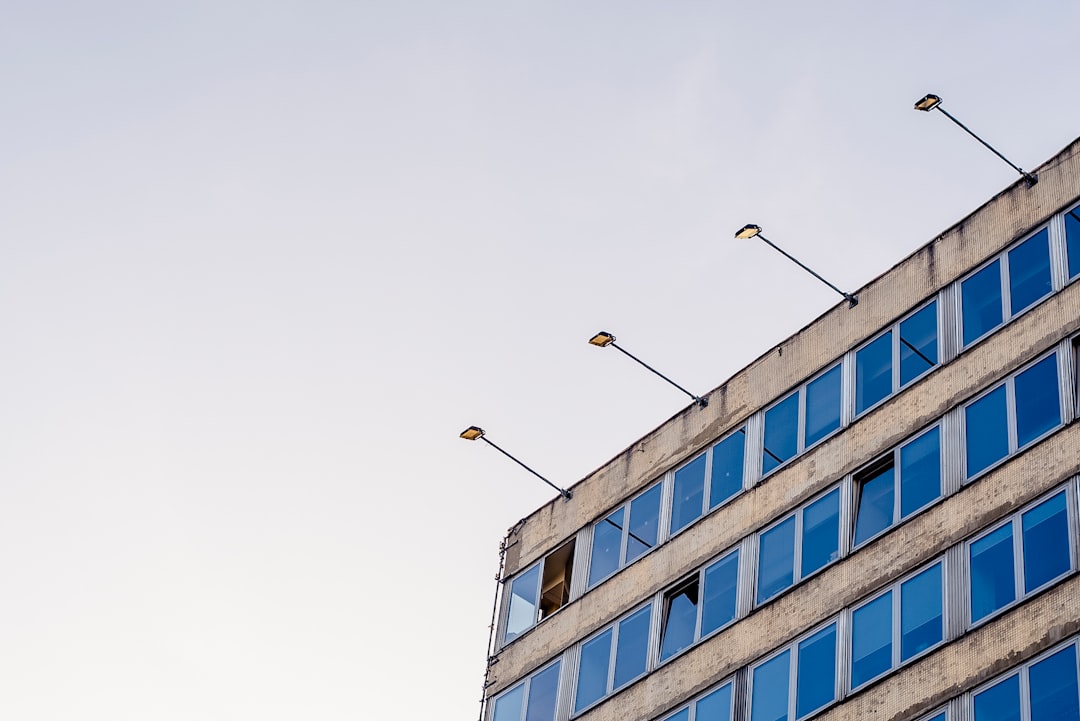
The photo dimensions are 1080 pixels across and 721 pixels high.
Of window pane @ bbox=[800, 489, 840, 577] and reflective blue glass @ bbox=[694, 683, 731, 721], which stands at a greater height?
window pane @ bbox=[800, 489, 840, 577]

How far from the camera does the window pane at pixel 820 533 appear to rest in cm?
3641

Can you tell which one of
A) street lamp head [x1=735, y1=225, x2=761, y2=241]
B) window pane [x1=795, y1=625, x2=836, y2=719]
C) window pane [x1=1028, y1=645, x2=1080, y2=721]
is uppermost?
street lamp head [x1=735, y1=225, x2=761, y2=241]

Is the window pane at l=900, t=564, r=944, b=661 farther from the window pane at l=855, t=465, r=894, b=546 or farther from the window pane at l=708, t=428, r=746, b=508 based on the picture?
the window pane at l=708, t=428, r=746, b=508

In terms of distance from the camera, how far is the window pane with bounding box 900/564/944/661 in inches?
1291

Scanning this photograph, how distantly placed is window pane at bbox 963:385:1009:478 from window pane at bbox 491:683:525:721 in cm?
1253

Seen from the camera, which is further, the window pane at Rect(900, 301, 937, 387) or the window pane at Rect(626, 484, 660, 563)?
the window pane at Rect(626, 484, 660, 563)

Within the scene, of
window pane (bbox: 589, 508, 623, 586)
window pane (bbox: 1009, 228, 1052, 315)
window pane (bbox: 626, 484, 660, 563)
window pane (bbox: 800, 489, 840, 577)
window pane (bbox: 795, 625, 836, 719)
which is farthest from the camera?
window pane (bbox: 589, 508, 623, 586)

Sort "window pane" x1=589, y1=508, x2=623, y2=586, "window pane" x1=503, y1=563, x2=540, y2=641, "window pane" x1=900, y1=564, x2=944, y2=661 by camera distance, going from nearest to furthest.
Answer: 1. "window pane" x1=900, y1=564, x2=944, y2=661
2. "window pane" x1=589, y1=508, x2=623, y2=586
3. "window pane" x1=503, y1=563, x2=540, y2=641

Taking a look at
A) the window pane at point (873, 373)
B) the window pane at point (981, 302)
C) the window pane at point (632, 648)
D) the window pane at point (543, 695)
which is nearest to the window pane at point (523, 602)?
the window pane at point (543, 695)

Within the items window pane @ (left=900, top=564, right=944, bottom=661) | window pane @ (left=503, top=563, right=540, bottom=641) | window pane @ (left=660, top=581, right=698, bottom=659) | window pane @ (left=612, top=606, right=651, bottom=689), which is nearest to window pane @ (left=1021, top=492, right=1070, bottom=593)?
window pane @ (left=900, top=564, right=944, bottom=661)

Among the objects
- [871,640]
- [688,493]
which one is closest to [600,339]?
[688,493]

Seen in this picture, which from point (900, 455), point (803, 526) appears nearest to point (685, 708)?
point (803, 526)

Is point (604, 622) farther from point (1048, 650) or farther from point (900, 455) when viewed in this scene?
point (1048, 650)

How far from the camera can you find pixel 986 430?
34.2 meters
